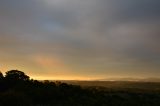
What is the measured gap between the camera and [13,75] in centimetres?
8025

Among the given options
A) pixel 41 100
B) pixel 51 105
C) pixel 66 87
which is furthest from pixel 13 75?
pixel 51 105

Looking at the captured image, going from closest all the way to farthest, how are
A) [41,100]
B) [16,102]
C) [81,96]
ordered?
[16,102]
[41,100]
[81,96]

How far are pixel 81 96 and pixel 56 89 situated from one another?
14.4 ft

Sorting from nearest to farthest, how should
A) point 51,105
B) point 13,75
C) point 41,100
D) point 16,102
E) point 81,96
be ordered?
point 16,102
point 51,105
point 41,100
point 81,96
point 13,75

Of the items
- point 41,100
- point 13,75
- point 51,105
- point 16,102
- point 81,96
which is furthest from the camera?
point 13,75

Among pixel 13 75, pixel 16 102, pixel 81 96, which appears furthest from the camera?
pixel 13 75

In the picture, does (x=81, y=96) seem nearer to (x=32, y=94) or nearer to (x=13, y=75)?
(x=32, y=94)

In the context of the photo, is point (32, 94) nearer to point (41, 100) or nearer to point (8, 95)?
point (41, 100)

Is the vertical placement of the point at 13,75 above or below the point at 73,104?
above

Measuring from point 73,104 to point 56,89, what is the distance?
35.9ft

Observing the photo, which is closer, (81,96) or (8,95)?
(8,95)

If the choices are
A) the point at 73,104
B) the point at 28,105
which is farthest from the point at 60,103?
the point at 28,105

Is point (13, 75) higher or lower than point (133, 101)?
higher

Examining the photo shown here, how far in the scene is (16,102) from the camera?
188 ft
